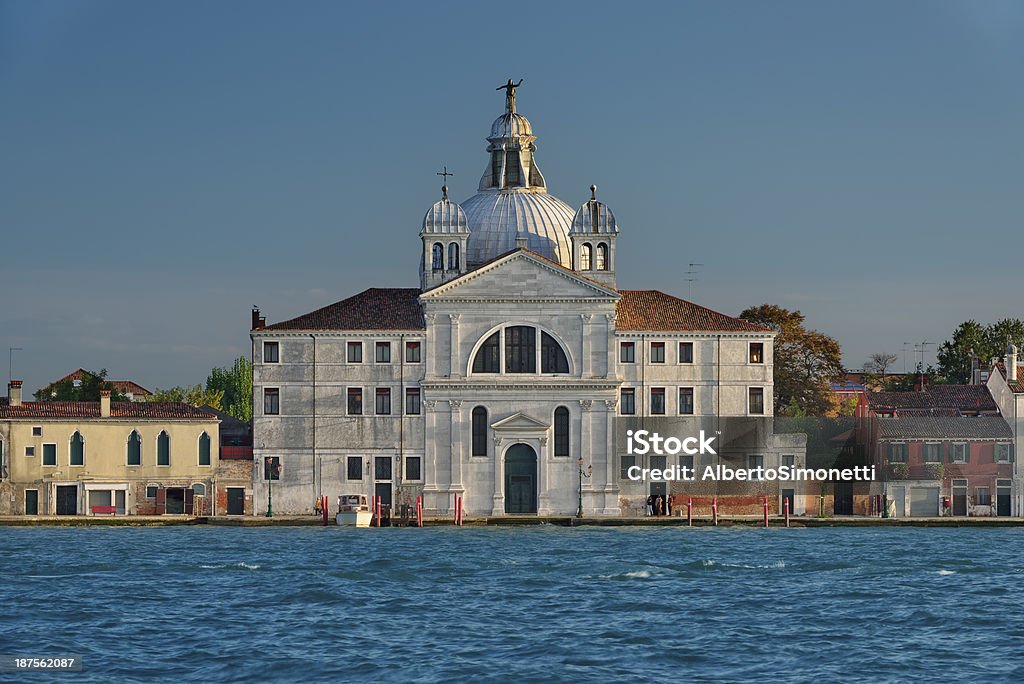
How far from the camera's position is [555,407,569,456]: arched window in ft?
241

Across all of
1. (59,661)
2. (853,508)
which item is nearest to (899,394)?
(853,508)

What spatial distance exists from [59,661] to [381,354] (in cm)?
3760

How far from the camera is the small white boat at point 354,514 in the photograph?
70.9 meters

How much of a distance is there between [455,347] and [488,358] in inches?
51.8

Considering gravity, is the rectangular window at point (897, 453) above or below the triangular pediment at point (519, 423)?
below

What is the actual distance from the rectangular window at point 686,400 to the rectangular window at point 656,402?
2.11 ft

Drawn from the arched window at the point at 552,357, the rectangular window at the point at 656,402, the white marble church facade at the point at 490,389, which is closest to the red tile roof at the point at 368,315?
Result: the white marble church facade at the point at 490,389

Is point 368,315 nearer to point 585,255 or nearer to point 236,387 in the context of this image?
point 585,255

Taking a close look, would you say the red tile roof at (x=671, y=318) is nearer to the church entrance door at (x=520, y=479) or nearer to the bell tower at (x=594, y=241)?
the bell tower at (x=594, y=241)


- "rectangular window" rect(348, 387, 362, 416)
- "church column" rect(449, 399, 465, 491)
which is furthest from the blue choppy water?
"rectangular window" rect(348, 387, 362, 416)

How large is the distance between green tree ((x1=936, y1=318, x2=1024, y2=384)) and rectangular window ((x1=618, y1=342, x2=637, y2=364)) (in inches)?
1139

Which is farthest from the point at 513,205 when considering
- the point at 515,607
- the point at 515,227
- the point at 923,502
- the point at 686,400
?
the point at 515,607

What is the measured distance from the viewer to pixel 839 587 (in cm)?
4916

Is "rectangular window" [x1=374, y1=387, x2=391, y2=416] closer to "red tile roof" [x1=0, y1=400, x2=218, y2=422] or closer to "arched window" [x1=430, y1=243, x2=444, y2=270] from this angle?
"arched window" [x1=430, y1=243, x2=444, y2=270]
